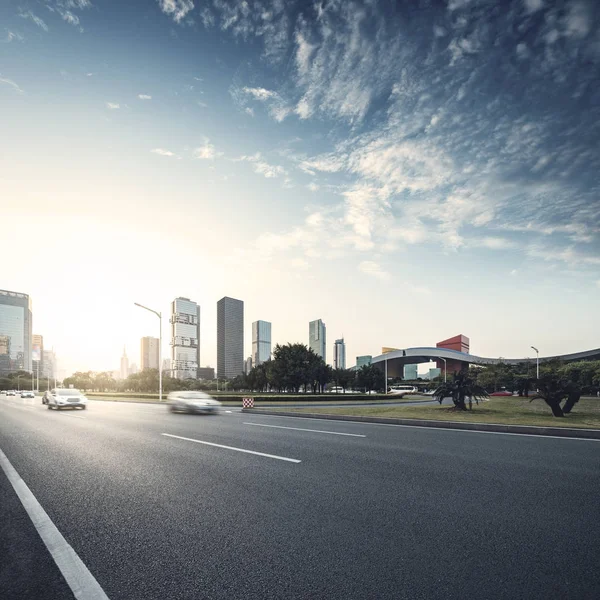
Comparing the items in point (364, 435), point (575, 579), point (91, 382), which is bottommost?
point (91, 382)

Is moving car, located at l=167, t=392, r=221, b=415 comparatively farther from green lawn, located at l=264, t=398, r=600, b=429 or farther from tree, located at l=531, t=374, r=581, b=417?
tree, located at l=531, t=374, r=581, b=417

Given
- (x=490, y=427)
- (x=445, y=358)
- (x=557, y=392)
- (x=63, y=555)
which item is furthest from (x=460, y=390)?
(x=445, y=358)

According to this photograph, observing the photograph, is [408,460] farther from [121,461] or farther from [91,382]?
[91,382]

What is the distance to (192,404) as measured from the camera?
19547 mm

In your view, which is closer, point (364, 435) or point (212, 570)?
point (212, 570)

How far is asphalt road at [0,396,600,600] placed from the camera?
2.92 metres

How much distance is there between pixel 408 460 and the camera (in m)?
7.22

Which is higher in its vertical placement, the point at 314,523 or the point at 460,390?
the point at 314,523

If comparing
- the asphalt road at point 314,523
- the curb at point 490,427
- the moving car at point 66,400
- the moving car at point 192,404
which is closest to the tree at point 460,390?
the curb at point 490,427

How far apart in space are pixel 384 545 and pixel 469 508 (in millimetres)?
1596

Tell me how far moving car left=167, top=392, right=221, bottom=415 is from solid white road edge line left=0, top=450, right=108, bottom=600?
46.8ft

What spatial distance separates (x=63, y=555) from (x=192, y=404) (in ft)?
54.9

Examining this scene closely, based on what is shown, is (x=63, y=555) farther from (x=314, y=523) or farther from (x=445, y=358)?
(x=445, y=358)

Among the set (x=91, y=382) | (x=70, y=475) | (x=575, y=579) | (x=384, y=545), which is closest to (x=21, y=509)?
(x=70, y=475)
